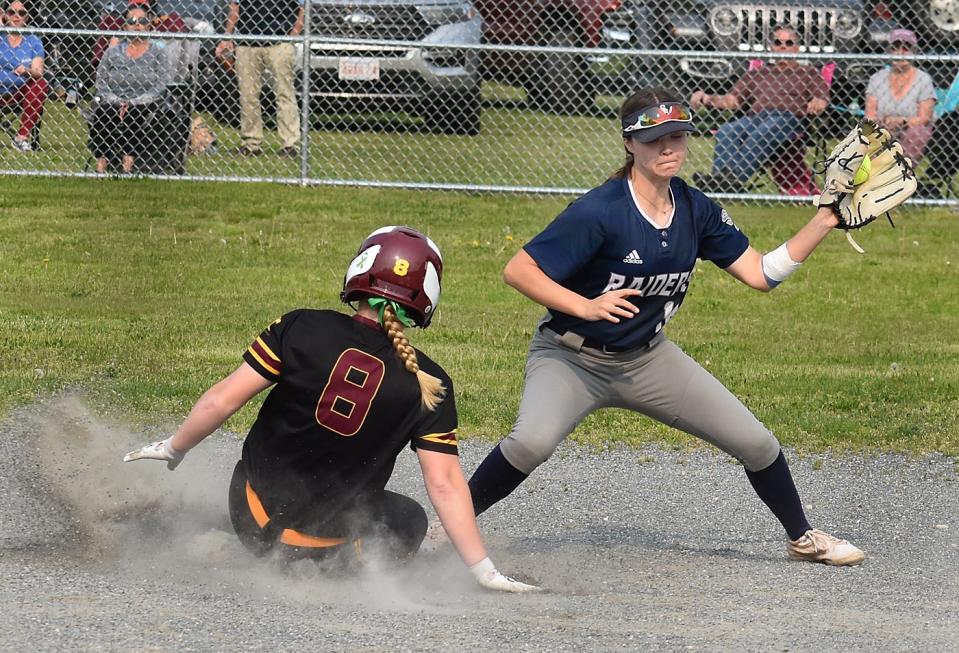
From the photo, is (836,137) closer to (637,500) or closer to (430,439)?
(637,500)

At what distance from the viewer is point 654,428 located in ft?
23.8

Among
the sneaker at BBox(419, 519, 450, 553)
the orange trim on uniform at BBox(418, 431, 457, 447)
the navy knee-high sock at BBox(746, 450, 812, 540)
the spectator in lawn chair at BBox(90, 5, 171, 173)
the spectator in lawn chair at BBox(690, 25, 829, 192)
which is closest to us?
the orange trim on uniform at BBox(418, 431, 457, 447)

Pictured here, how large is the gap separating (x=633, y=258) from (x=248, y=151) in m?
9.22

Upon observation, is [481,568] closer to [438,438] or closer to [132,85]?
[438,438]

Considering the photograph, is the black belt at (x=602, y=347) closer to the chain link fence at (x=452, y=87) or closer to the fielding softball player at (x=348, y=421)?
the fielding softball player at (x=348, y=421)

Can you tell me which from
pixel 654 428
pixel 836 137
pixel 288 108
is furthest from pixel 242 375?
pixel 836 137

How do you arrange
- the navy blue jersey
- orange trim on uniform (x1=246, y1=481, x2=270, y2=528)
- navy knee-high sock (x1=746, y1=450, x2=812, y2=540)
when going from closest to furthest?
orange trim on uniform (x1=246, y1=481, x2=270, y2=528)
the navy blue jersey
navy knee-high sock (x1=746, y1=450, x2=812, y2=540)

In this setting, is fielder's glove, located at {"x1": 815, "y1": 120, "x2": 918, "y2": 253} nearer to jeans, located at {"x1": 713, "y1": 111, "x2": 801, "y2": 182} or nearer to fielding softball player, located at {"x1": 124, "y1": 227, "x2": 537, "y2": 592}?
fielding softball player, located at {"x1": 124, "y1": 227, "x2": 537, "y2": 592}

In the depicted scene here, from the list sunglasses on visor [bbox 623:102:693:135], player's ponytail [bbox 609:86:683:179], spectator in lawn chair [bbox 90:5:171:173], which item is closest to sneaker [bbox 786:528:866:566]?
player's ponytail [bbox 609:86:683:179]

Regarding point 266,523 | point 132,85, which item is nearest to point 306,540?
point 266,523

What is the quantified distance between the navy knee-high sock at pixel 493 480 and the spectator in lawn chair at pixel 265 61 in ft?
28.1

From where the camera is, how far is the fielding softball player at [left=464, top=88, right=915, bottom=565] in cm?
493

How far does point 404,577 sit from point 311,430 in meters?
0.68

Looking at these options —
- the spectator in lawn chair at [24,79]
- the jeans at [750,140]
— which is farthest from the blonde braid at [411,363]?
the spectator in lawn chair at [24,79]
